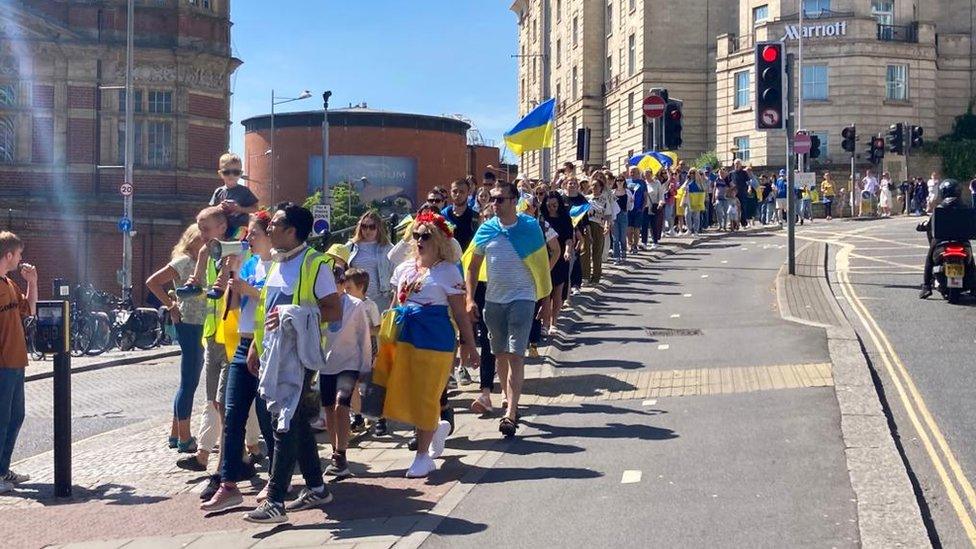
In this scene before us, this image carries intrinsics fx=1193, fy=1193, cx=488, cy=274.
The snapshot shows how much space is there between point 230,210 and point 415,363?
1.77 m

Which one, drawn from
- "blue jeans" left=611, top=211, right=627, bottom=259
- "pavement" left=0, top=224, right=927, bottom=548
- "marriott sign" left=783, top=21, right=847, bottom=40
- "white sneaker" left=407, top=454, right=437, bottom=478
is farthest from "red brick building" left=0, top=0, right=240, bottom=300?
"white sneaker" left=407, top=454, right=437, bottom=478

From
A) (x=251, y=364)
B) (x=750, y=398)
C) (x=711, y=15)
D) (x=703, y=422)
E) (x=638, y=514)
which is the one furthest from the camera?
(x=711, y=15)

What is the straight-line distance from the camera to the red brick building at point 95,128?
39469mm

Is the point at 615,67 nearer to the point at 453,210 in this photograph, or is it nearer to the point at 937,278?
the point at 937,278

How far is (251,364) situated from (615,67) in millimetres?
60241

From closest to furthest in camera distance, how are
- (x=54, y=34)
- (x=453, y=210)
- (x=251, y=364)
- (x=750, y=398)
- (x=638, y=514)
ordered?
(x=638, y=514)
(x=251, y=364)
(x=750, y=398)
(x=453, y=210)
(x=54, y=34)

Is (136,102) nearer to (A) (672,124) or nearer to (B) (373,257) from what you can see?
(A) (672,124)

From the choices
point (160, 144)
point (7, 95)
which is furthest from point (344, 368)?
point (7, 95)

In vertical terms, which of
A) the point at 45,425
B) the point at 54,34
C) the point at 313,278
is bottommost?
the point at 45,425

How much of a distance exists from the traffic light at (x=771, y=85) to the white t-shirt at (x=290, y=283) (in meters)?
12.7

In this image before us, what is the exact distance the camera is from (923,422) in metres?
9.03

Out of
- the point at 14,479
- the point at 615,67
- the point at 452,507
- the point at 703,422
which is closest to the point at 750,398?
the point at 703,422

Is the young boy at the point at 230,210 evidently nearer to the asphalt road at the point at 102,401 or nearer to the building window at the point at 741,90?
the asphalt road at the point at 102,401

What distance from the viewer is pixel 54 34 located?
3941cm
